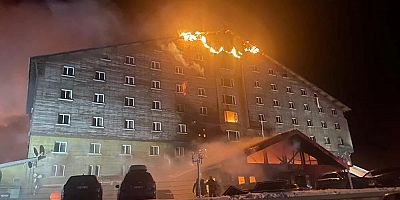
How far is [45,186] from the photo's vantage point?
2630 cm

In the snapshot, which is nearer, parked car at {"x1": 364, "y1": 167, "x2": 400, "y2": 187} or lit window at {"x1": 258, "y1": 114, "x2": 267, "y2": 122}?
parked car at {"x1": 364, "y1": 167, "x2": 400, "y2": 187}

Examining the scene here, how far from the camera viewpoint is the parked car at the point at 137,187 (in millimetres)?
13859

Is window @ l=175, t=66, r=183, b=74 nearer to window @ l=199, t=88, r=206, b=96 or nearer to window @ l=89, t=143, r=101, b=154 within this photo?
window @ l=199, t=88, r=206, b=96

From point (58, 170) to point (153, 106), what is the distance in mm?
11891

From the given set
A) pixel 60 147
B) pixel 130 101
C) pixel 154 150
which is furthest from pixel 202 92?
pixel 60 147

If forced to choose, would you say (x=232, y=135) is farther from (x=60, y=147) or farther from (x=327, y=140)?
(x=60, y=147)

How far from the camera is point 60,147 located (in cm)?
2814

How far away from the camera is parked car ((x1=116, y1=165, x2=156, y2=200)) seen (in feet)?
45.5

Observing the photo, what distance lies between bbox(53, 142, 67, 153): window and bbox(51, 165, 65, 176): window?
1356 mm

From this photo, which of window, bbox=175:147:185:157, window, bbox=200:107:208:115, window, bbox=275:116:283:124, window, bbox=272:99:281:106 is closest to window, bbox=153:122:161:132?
window, bbox=175:147:185:157

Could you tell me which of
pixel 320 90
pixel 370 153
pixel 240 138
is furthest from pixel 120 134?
pixel 370 153

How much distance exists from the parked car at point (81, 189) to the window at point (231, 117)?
27.1 m

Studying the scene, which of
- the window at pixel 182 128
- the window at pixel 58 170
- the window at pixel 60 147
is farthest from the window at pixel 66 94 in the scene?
the window at pixel 182 128

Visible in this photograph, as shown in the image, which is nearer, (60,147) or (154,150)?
(60,147)
